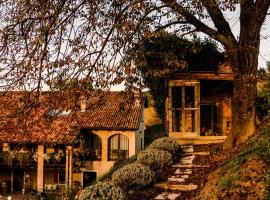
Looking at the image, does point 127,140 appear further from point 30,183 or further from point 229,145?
point 229,145

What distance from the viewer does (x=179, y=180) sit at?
10602 millimetres

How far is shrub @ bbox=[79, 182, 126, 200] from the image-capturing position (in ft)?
28.0

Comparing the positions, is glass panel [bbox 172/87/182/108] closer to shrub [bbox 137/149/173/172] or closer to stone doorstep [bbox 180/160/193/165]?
stone doorstep [bbox 180/160/193/165]

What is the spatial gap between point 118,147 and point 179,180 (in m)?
21.5

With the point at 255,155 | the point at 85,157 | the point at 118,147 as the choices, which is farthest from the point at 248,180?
the point at 118,147

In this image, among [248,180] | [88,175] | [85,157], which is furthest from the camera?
[88,175]

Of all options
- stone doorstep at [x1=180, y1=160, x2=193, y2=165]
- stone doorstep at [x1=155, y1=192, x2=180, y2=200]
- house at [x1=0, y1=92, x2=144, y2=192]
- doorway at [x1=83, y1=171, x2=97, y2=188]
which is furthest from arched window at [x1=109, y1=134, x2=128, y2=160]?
stone doorstep at [x1=155, y1=192, x2=180, y2=200]

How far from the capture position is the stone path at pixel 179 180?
9.70m

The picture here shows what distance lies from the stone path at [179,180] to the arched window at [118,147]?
17.8m

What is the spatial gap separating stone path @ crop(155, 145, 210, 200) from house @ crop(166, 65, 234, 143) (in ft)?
13.5

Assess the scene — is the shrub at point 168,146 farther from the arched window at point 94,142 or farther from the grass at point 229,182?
the arched window at point 94,142

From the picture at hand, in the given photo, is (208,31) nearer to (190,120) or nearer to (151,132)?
(190,120)

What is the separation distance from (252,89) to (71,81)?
234 inches

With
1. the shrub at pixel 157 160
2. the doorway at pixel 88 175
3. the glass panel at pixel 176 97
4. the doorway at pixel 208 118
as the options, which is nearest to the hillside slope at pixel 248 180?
the shrub at pixel 157 160
